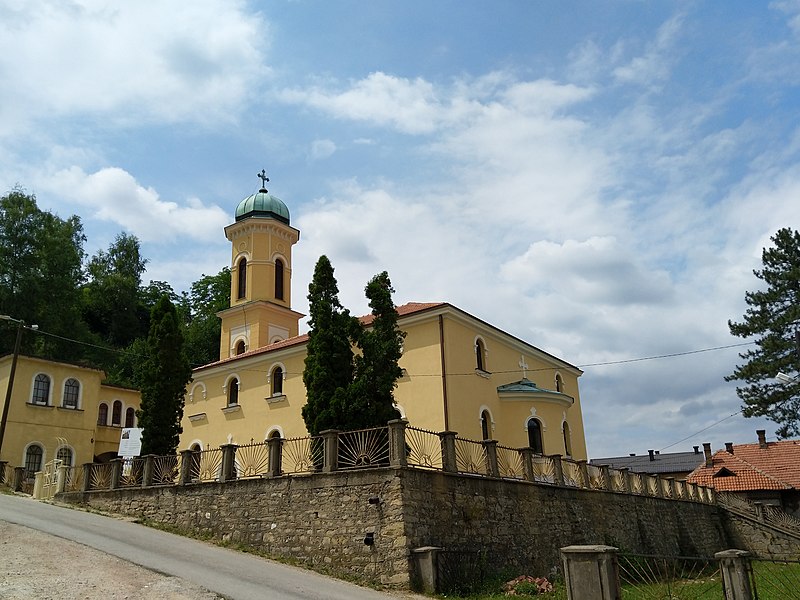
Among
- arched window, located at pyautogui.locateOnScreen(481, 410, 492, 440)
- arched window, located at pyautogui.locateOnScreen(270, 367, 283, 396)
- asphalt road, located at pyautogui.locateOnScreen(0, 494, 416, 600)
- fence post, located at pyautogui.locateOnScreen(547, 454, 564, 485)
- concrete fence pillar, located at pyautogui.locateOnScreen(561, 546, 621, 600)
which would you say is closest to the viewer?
concrete fence pillar, located at pyautogui.locateOnScreen(561, 546, 621, 600)

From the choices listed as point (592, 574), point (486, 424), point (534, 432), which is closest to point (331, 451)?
point (592, 574)

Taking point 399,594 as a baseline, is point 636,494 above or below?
above

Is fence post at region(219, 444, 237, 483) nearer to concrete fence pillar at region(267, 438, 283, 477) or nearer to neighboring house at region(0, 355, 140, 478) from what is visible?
concrete fence pillar at region(267, 438, 283, 477)

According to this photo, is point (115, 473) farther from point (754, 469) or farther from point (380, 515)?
point (754, 469)

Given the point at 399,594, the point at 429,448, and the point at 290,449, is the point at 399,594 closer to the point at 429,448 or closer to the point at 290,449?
the point at 429,448

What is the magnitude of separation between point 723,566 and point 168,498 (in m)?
14.9

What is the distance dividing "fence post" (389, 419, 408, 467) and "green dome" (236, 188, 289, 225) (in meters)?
22.8

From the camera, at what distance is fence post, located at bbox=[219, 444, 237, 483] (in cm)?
1764

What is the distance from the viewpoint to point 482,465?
57.0 feet

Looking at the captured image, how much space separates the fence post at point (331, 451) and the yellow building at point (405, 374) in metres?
6.99

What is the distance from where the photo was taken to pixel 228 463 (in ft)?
58.3

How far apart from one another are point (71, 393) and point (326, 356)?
19.3 m

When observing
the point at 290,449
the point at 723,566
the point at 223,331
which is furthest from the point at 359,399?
the point at 223,331

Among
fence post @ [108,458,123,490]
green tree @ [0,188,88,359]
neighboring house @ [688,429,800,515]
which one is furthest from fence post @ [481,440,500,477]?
Answer: green tree @ [0,188,88,359]
